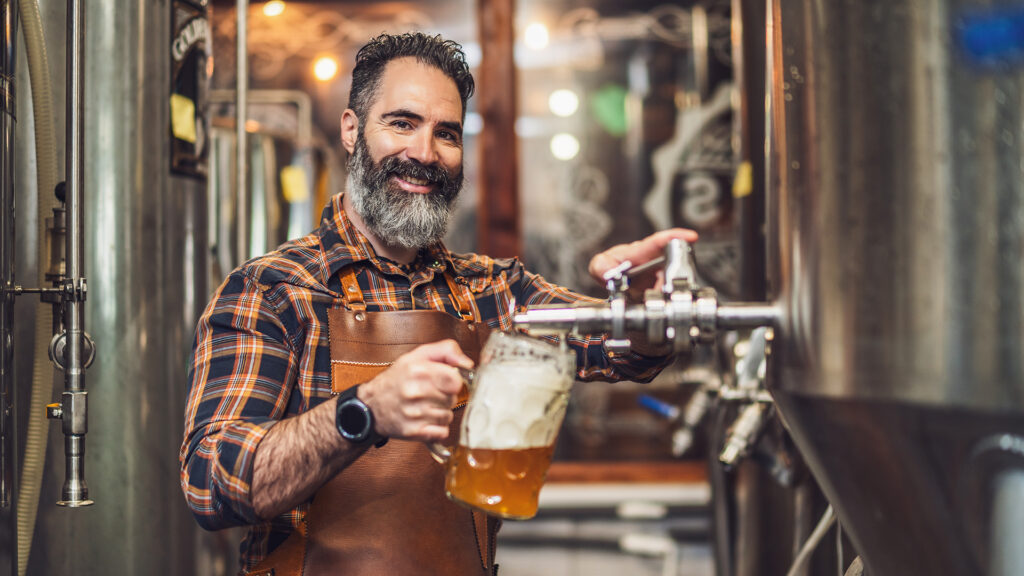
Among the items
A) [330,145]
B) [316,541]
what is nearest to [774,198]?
[316,541]

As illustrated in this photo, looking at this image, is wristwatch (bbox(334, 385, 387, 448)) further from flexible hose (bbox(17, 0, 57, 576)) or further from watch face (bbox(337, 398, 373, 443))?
flexible hose (bbox(17, 0, 57, 576))

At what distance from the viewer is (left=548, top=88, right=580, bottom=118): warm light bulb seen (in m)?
3.91

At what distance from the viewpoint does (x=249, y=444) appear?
3.71 ft

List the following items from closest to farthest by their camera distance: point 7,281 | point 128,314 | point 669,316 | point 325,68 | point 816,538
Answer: point 669,316, point 7,281, point 816,538, point 128,314, point 325,68

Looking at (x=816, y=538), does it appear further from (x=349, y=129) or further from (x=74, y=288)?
(x=74, y=288)

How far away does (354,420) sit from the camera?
1037 mm

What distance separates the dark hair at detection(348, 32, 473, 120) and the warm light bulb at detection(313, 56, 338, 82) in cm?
231

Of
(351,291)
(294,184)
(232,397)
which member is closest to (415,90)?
(351,291)

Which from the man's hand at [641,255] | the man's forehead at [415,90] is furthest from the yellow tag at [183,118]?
the man's hand at [641,255]

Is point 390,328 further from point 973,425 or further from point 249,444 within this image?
point 973,425

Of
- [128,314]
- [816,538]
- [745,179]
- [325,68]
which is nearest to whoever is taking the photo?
[816,538]

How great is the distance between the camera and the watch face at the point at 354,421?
1.03 metres

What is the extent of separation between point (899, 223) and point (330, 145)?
10.7ft

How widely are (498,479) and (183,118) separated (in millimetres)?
1092
